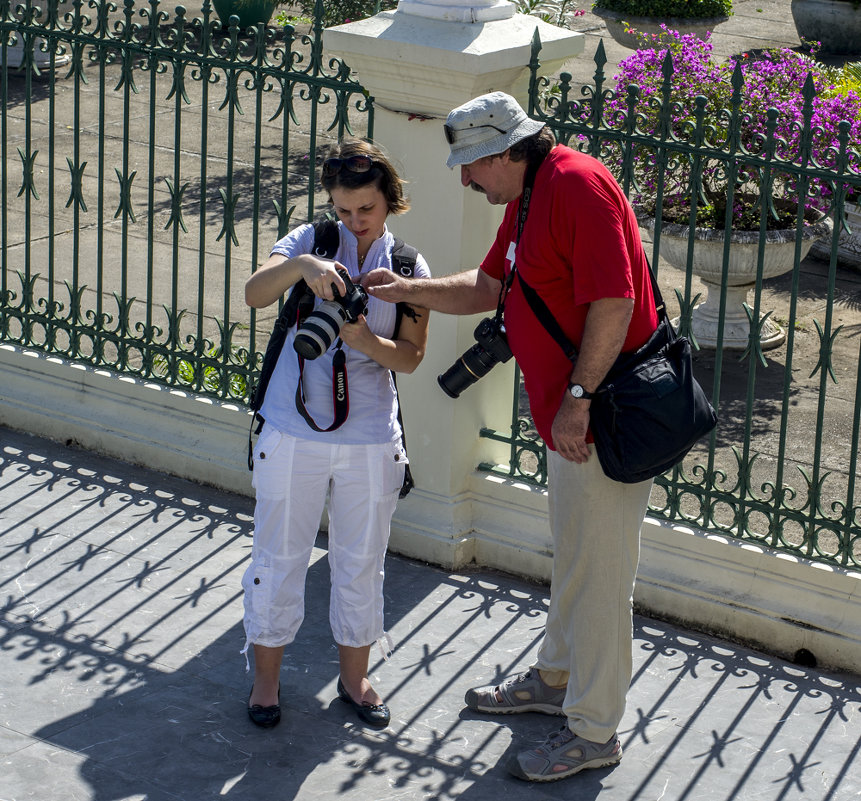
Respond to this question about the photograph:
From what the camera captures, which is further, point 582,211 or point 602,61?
point 602,61

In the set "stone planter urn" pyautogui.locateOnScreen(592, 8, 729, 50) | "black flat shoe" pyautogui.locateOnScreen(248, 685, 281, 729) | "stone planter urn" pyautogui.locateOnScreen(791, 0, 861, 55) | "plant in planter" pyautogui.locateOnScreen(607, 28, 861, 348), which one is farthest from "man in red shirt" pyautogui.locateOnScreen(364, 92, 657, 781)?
"stone planter urn" pyautogui.locateOnScreen(791, 0, 861, 55)

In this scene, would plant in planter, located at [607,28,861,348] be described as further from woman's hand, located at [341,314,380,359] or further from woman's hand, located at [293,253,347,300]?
woman's hand, located at [293,253,347,300]

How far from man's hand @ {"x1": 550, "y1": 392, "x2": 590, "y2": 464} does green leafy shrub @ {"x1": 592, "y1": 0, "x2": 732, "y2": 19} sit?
1160 centimetres

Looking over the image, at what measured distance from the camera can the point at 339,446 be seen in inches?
163

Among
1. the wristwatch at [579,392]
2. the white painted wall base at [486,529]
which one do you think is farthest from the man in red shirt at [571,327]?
the white painted wall base at [486,529]

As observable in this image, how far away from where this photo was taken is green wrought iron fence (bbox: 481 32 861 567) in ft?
15.2

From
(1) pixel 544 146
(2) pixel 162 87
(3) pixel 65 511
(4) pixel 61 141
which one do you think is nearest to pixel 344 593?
(1) pixel 544 146

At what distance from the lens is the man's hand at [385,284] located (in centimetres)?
409

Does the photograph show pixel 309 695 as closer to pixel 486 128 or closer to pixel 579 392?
pixel 579 392

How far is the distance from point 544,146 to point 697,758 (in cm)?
191

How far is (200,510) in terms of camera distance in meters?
5.88

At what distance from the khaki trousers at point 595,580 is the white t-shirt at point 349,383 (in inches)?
21.3

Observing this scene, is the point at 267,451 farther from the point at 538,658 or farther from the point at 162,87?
the point at 162,87

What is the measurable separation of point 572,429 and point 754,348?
1.16 metres
